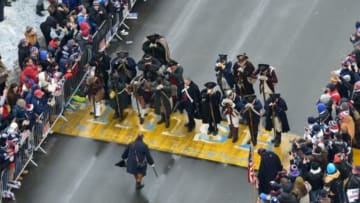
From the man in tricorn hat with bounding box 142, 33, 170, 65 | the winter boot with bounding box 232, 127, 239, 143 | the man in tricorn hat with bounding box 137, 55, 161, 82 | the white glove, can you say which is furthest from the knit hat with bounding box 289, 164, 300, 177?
the man in tricorn hat with bounding box 142, 33, 170, 65

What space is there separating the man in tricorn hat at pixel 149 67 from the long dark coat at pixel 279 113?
3.18 metres

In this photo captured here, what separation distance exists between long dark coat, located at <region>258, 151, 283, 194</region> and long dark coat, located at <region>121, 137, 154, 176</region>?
2733 mm

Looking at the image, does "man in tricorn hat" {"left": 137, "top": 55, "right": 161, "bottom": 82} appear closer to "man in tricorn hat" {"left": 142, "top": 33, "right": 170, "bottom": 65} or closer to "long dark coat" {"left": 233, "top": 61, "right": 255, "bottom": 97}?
"man in tricorn hat" {"left": 142, "top": 33, "right": 170, "bottom": 65}

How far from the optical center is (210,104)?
87.1ft

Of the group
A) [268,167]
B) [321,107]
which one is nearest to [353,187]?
[268,167]

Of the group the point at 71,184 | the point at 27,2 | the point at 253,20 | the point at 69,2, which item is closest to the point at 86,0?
the point at 69,2

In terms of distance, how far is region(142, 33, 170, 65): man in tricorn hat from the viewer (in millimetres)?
28766

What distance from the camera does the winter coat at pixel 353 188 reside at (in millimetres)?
22514

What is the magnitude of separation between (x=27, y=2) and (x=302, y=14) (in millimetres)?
8705

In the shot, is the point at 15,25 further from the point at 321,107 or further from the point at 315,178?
the point at 315,178

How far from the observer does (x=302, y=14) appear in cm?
3212

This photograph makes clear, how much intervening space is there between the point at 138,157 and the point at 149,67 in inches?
135

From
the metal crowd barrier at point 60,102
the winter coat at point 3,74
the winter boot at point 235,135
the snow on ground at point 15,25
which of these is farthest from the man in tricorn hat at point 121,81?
the snow on ground at point 15,25

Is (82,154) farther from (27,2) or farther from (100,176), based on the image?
(27,2)
